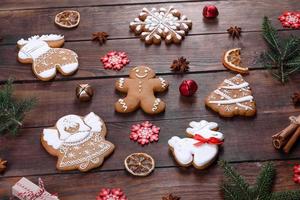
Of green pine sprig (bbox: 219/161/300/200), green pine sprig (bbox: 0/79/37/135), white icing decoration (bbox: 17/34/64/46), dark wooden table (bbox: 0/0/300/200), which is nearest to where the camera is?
green pine sprig (bbox: 219/161/300/200)

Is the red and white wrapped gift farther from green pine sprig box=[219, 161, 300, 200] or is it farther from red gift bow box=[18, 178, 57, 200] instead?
green pine sprig box=[219, 161, 300, 200]

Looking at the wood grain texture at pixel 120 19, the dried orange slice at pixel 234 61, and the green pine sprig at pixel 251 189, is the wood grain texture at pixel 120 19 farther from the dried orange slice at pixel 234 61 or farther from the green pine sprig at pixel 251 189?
the green pine sprig at pixel 251 189

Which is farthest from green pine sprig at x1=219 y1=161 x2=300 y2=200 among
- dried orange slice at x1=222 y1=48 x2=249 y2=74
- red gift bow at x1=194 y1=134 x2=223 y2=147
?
dried orange slice at x1=222 y1=48 x2=249 y2=74

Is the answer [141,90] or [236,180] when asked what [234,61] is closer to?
[141,90]

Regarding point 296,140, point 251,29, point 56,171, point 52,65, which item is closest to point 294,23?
point 251,29

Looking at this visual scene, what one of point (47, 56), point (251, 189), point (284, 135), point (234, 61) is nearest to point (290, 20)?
point (234, 61)

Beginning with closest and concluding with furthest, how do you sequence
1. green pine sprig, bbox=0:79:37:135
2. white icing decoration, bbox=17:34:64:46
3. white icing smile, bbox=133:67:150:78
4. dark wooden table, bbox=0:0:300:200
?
dark wooden table, bbox=0:0:300:200
green pine sprig, bbox=0:79:37:135
white icing smile, bbox=133:67:150:78
white icing decoration, bbox=17:34:64:46

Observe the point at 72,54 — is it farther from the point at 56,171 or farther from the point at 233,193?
the point at 233,193
